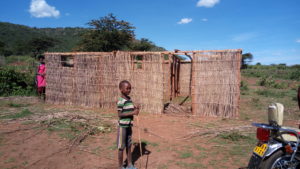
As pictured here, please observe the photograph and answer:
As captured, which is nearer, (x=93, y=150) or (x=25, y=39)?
(x=93, y=150)

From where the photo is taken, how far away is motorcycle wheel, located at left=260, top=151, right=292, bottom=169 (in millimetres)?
2557

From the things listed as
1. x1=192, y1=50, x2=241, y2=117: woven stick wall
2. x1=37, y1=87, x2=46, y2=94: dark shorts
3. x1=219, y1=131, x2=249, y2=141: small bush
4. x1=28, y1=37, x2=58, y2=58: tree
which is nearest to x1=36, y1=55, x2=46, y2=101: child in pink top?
x1=37, y1=87, x2=46, y2=94: dark shorts

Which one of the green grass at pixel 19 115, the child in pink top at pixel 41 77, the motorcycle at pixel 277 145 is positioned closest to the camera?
the motorcycle at pixel 277 145

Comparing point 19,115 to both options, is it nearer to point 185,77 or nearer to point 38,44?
point 185,77

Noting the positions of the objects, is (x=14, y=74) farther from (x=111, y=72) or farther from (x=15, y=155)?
(x=15, y=155)

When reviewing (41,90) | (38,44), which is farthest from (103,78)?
(38,44)

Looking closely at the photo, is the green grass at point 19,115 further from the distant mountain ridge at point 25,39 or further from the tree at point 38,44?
the tree at point 38,44

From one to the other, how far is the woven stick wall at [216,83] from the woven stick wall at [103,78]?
1.22 meters

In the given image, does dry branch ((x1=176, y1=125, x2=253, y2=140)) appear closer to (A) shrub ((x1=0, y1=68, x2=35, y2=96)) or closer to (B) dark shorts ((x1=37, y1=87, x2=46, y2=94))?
(B) dark shorts ((x1=37, y1=87, x2=46, y2=94))

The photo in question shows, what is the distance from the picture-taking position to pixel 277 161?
2574mm

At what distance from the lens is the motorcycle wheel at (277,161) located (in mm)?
2557

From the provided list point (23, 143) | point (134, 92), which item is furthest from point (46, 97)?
point (23, 143)

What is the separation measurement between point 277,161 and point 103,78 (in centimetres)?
640

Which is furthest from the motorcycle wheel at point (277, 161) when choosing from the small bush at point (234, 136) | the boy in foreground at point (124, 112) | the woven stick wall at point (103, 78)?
the woven stick wall at point (103, 78)
